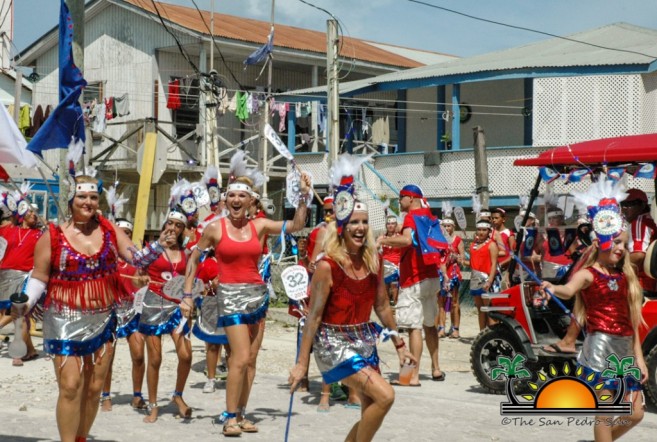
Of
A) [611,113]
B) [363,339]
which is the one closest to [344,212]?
[363,339]

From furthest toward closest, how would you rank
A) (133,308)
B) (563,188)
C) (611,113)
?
(611,113) < (563,188) < (133,308)

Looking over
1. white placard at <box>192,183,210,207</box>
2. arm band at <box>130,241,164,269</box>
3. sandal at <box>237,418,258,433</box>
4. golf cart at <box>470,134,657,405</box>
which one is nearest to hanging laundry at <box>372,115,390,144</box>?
golf cart at <box>470,134,657,405</box>

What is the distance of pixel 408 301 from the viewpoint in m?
10.4

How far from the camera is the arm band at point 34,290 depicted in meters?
6.55

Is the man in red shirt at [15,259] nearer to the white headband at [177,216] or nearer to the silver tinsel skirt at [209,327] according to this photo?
the silver tinsel skirt at [209,327]

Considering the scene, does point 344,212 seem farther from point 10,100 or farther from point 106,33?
point 10,100

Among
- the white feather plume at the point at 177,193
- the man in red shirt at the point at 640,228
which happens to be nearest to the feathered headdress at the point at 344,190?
the white feather plume at the point at 177,193

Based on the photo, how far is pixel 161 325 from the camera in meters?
8.66

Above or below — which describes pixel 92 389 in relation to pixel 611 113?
below

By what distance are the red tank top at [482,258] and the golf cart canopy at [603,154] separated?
337cm

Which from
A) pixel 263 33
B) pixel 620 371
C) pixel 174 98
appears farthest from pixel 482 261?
pixel 263 33

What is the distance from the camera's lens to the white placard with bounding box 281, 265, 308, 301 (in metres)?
8.98

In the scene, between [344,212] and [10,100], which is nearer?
[344,212]

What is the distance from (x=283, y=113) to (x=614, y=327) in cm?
1886
